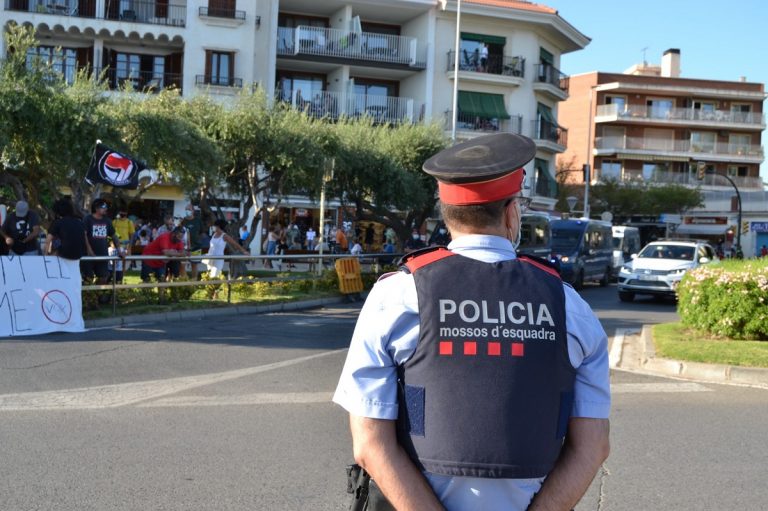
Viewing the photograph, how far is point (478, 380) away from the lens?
2076mm

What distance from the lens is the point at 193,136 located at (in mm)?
21562

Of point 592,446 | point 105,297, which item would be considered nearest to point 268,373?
point 105,297

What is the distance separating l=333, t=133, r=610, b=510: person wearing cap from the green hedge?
11.0m

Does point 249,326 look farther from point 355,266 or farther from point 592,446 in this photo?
point 592,446

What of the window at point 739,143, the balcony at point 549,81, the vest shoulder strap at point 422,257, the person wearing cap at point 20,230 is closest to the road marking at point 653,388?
the vest shoulder strap at point 422,257

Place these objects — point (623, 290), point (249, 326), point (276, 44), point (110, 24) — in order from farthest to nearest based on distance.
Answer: point (276, 44)
point (110, 24)
point (623, 290)
point (249, 326)

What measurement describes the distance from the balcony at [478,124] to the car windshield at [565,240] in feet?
53.9

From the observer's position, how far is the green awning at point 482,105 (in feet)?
143

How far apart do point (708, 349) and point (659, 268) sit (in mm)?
10941

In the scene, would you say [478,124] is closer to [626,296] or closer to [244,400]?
[626,296]

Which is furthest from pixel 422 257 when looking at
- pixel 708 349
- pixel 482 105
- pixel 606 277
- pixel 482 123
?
pixel 482 123

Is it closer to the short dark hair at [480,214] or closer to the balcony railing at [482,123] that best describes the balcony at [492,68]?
the balcony railing at [482,123]

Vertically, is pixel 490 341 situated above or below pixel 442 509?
above

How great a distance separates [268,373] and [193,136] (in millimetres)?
13330
